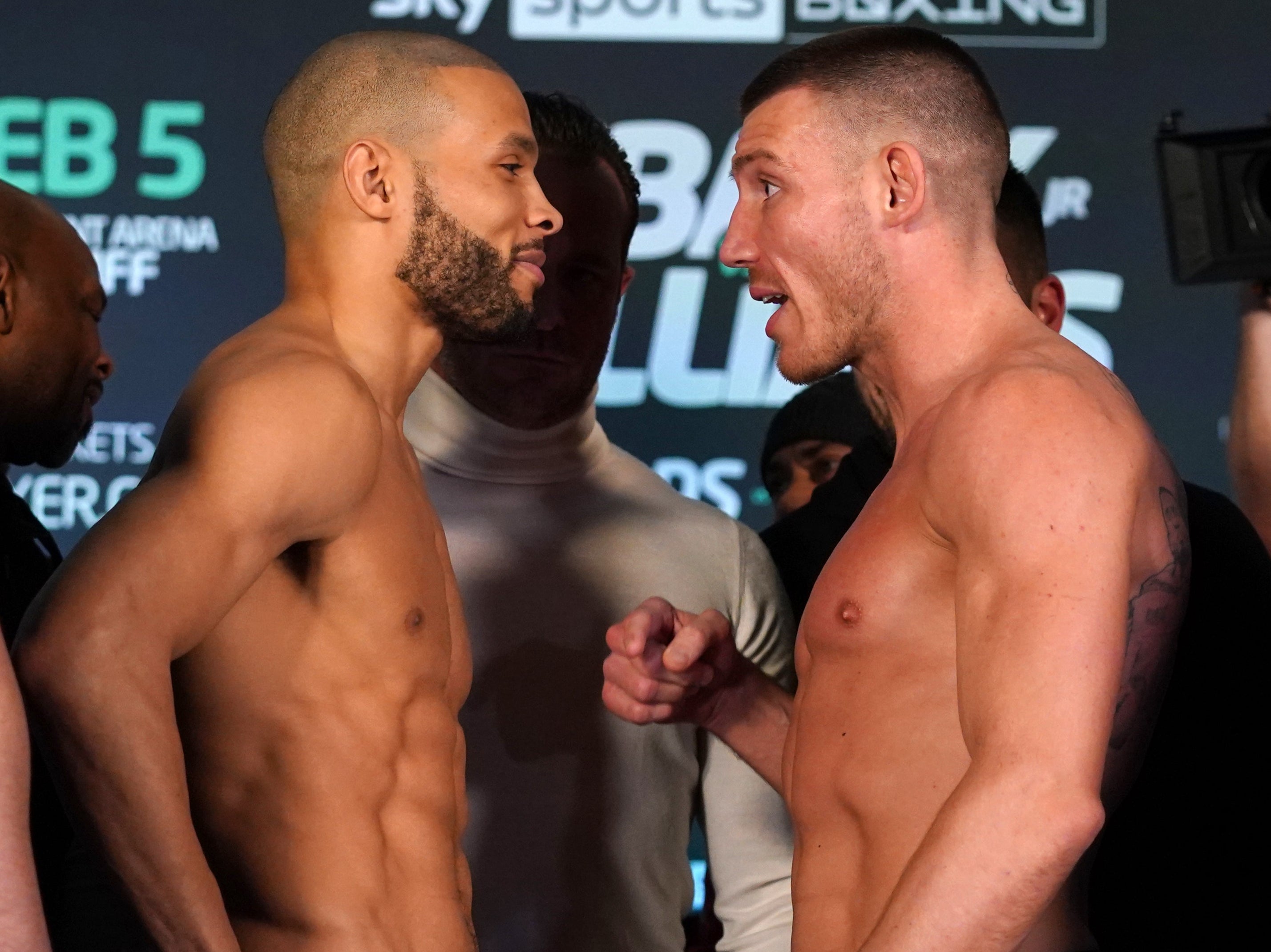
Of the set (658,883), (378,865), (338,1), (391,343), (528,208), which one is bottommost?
(658,883)

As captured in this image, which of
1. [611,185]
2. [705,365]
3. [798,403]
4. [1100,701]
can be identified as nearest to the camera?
[1100,701]

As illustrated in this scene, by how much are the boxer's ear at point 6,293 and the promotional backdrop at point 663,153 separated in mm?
1340

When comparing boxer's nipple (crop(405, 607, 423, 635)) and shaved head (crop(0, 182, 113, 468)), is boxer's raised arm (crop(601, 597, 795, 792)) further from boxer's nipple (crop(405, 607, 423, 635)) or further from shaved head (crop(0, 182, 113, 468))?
shaved head (crop(0, 182, 113, 468))

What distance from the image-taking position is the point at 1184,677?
1.56 meters

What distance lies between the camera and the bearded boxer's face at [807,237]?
1394 mm

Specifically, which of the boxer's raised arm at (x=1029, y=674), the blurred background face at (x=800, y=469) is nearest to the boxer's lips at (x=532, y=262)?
the boxer's raised arm at (x=1029, y=674)

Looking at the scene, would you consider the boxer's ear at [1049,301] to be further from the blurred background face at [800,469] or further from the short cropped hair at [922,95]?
the blurred background face at [800,469]

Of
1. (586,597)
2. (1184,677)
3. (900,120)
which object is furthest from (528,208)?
(1184,677)

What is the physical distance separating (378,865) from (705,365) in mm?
2122

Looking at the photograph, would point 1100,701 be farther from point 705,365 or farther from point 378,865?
point 705,365

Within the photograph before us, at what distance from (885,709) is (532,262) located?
607 millimetres

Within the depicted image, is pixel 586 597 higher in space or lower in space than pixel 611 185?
lower

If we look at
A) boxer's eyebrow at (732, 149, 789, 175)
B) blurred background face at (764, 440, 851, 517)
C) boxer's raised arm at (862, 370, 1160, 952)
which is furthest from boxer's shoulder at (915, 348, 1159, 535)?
blurred background face at (764, 440, 851, 517)

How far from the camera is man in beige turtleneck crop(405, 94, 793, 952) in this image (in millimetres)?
1820
